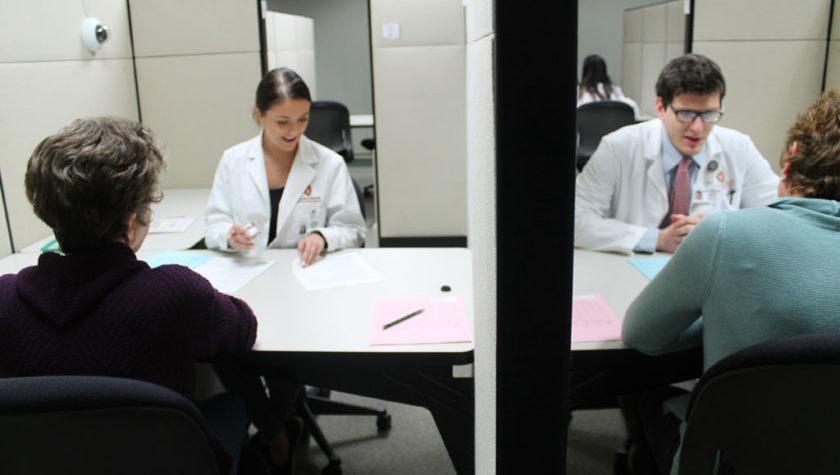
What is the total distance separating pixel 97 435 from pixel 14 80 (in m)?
1.74

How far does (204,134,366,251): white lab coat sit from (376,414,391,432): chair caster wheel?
1.91ft

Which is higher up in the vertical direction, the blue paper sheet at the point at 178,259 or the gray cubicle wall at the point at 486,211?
the gray cubicle wall at the point at 486,211

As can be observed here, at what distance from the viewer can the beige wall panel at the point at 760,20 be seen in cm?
298

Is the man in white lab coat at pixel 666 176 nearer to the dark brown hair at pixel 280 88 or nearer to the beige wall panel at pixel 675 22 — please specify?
the dark brown hair at pixel 280 88

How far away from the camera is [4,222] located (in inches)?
80.0

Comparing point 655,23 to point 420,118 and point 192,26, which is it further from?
point 192,26

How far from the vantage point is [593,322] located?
133cm

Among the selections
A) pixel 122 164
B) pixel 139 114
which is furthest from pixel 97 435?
pixel 139 114

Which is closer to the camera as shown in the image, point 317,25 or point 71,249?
point 71,249

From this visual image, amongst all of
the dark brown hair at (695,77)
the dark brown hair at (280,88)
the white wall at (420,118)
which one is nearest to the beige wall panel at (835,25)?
the dark brown hair at (695,77)

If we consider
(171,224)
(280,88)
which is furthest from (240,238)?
(171,224)

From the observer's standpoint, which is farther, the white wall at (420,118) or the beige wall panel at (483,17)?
the white wall at (420,118)

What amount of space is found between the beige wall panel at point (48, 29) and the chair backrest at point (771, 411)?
2.27 m

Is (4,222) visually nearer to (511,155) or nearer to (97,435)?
(97,435)
